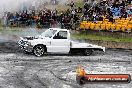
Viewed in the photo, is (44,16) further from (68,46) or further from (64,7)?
(68,46)

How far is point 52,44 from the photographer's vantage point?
21.3 meters

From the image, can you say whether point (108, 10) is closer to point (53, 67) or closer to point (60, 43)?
point (60, 43)

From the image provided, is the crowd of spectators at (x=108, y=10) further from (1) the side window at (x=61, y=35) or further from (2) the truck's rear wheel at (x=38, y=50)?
(2) the truck's rear wheel at (x=38, y=50)

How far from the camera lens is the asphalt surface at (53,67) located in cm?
1452

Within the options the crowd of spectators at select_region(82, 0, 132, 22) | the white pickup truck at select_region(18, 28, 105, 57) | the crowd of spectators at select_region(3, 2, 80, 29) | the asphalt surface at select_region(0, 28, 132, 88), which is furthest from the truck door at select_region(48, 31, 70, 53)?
the crowd of spectators at select_region(3, 2, 80, 29)

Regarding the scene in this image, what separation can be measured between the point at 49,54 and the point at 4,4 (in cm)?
389

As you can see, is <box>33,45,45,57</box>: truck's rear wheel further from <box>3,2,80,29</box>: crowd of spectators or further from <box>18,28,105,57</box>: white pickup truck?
<box>3,2,80,29</box>: crowd of spectators

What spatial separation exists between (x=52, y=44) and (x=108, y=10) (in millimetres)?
10083

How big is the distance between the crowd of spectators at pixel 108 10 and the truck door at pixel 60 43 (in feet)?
24.9

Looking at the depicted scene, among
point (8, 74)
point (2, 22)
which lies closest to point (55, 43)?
point (8, 74)


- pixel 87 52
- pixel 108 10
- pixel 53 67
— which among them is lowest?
pixel 53 67

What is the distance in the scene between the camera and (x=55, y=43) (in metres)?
21.4

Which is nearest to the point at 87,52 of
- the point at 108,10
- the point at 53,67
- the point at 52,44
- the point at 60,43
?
the point at 60,43

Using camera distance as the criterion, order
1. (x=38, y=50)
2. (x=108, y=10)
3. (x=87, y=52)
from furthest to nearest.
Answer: (x=108, y=10) → (x=87, y=52) → (x=38, y=50)
